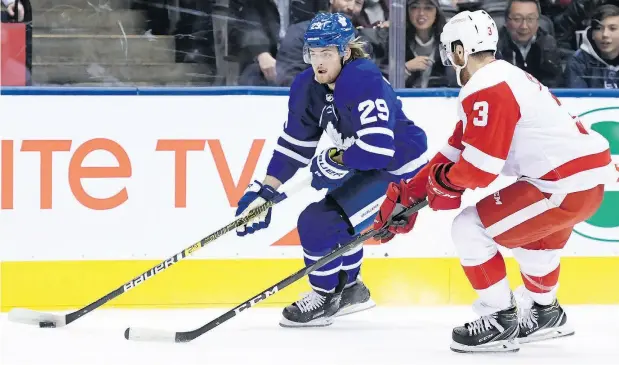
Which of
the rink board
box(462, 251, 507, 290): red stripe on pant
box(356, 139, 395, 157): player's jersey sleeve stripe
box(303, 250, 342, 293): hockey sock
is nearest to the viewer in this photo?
box(462, 251, 507, 290): red stripe on pant

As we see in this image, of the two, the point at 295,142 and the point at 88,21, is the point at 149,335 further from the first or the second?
the point at 88,21

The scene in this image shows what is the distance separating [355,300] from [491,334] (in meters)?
Answer: 0.73

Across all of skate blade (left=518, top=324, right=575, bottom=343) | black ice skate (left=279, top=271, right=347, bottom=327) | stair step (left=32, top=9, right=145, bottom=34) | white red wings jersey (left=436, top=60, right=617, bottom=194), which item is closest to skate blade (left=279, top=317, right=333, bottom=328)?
black ice skate (left=279, top=271, right=347, bottom=327)

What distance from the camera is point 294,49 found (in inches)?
183

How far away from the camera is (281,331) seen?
12.7 ft

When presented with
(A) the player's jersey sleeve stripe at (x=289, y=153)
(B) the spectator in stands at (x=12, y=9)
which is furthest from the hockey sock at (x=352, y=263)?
(B) the spectator in stands at (x=12, y=9)

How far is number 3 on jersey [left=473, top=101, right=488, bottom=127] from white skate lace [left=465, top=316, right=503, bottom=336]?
2.13 feet

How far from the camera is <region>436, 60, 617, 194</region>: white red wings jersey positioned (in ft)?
10.5

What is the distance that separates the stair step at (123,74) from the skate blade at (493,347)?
1663mm

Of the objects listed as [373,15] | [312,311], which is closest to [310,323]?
[312,311]

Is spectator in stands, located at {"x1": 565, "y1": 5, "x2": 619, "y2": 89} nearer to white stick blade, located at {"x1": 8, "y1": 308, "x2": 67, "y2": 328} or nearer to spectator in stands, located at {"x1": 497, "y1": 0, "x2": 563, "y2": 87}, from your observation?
spectator in stands, located at {"x1": 497, "y1": 0, "x2": 563, "y2": 87}

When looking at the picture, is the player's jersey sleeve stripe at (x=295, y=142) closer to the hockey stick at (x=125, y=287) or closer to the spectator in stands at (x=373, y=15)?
the hockey stick at (x=125, y=287)

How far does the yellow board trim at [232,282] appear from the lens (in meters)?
4.19

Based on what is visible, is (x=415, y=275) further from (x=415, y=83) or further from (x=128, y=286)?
(x=128, y=286)
